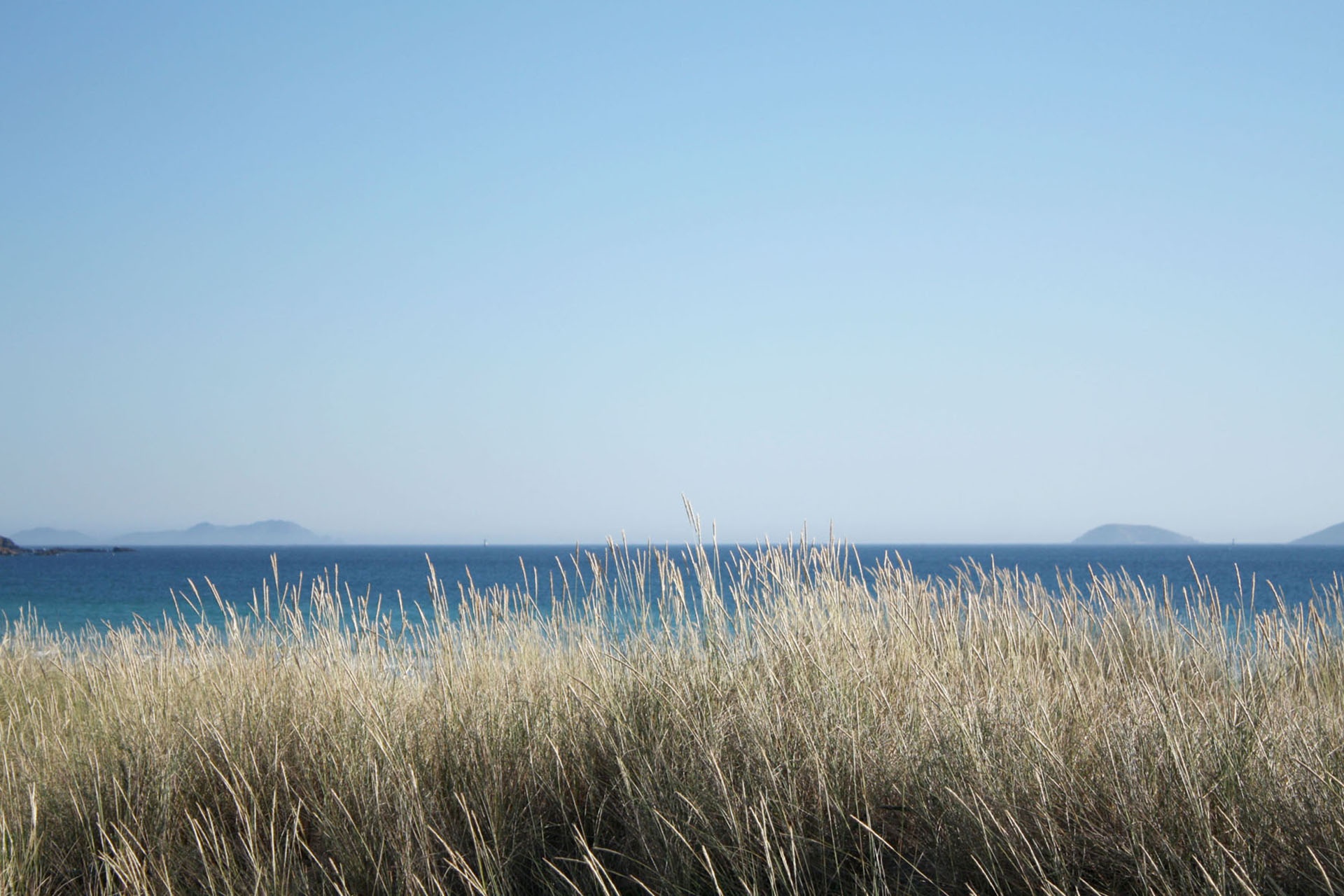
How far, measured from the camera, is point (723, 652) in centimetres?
334

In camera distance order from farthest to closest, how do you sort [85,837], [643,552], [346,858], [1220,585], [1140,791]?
1. [1220,585]
2. [643,552]
3. [85,837]
4. [346,858]
5. [1140,791]

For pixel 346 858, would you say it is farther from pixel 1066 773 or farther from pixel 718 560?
pixel 1066 773

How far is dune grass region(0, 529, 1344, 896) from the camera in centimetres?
216

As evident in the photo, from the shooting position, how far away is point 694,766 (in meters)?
2.62

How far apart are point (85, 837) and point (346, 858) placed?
111 centimetres

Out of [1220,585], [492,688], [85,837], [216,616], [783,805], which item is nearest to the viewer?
[783,805]

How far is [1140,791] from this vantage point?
2.15 metres

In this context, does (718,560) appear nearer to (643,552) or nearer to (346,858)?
(643,552)

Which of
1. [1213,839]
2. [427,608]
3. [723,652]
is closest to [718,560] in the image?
[723,652]

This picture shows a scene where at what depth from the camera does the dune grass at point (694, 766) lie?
216 cm

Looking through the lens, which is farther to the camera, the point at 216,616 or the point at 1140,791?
the point at 216,616

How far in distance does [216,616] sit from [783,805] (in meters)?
25.3

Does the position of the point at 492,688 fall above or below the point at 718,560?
below

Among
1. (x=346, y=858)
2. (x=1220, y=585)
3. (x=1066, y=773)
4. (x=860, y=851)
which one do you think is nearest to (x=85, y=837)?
(x=346, y=858)
